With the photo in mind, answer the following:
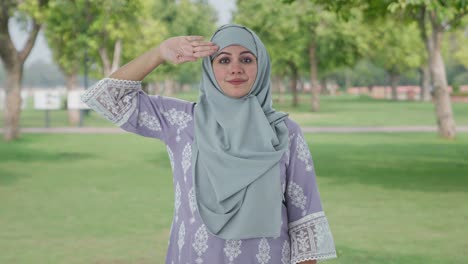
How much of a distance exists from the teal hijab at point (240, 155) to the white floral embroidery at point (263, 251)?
0.07 m

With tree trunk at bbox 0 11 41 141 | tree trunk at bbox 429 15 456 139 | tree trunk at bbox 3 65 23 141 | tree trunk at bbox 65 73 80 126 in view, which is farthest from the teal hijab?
tree trunk at bbox 65 73 80 126

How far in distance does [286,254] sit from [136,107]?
38.9 inches

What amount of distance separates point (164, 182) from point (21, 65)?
11767 mm

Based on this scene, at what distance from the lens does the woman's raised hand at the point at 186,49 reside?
10.8ft

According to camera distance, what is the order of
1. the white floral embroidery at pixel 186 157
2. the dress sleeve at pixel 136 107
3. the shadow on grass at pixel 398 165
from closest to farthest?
the white floral embroidery at pixel 186 157
the dress sleeve at pixel 136 107
the shadow on grass at pixel 398 165

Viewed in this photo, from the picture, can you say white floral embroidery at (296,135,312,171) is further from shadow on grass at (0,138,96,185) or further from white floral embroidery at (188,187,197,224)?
shadow on grass at (0,138,96,185)

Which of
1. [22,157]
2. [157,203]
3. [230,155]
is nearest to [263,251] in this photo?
[230,155]

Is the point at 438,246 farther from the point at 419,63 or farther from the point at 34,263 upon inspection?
the point at 419,63

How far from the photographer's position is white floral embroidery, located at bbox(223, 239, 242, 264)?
3.31m

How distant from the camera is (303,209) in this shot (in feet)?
11.2

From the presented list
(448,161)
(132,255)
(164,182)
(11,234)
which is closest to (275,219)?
(132,255)

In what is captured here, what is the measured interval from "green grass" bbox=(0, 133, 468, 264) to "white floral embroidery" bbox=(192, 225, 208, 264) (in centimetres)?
416

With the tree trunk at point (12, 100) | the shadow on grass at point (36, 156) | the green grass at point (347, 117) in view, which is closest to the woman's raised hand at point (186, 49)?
the shadow on grass at point (36, 156)

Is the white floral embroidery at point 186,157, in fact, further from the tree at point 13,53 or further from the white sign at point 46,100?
the white sign at point 46,100
